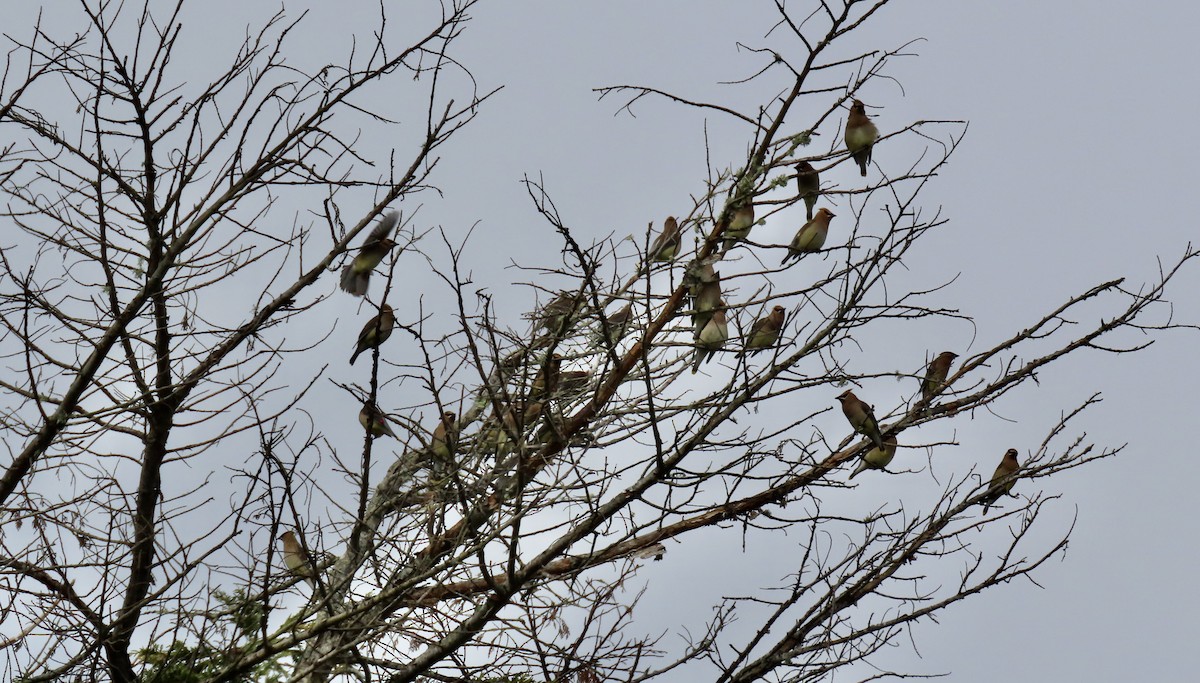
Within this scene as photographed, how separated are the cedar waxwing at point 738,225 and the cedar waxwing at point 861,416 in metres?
1.31

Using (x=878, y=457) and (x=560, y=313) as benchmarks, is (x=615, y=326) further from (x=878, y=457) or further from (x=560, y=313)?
(x=878, y=457)

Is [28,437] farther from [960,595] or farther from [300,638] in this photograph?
[960,595]

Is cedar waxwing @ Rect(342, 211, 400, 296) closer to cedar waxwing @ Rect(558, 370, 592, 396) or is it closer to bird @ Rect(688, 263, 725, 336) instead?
cedar waxwing @ Rect(558, 370, 592, 396)

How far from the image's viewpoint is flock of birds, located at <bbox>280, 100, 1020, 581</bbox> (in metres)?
7.11

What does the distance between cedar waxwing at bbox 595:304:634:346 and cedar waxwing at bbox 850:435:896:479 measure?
173cm

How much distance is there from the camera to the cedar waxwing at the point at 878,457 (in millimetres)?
7871

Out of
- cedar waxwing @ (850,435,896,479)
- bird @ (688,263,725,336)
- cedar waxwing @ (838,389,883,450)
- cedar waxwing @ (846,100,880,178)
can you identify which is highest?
cedar waxwing @ (846,100,880,178)

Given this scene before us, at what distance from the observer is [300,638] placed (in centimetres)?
605

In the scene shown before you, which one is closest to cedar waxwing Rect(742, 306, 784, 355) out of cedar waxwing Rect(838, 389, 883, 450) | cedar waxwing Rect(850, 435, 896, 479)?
cedar waxwing Rect(838, 389, 883, 450)

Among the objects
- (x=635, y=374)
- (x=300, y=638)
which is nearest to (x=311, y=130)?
(x=635, y=374)

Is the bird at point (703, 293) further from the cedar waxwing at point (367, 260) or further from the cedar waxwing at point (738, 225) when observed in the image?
the cedar waxwing at point (367, 260)

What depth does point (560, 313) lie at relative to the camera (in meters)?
7.42

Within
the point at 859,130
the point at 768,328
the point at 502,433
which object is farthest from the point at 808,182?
the point at 502,433

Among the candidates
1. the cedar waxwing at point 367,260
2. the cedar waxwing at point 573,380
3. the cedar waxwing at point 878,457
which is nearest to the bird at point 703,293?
the cedar waxwing at point 573,380
